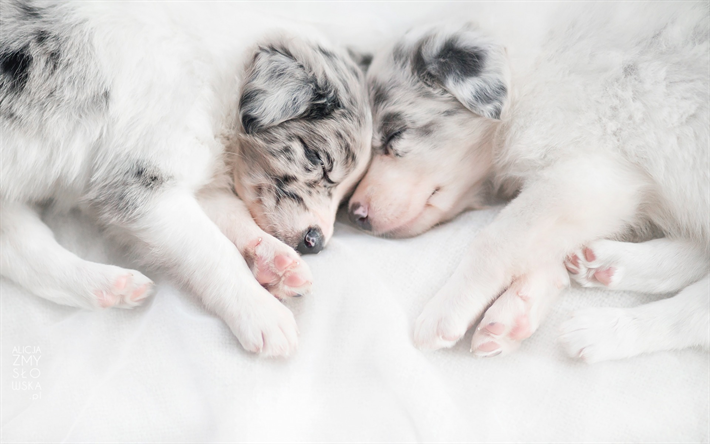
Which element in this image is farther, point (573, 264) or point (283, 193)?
point (283, 193)

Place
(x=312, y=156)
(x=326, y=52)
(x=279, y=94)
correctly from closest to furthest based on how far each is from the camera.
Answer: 1. (x=279, y=94)
2. (x=312, y=156)
3. (x=326, y=52)

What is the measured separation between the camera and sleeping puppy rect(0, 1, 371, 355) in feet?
5.30

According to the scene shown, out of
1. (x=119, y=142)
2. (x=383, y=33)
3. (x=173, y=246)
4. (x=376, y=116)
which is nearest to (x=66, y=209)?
(x=119, y=142)

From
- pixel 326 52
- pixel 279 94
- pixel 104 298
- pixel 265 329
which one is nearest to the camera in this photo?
pixel 265 329

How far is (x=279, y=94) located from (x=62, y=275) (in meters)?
0.87

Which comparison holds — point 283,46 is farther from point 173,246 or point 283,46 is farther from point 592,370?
point 592,370

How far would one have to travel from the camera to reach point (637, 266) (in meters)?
1.70

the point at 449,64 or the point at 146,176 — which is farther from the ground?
the point at 449,64

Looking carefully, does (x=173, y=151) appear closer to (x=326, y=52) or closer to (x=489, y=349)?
(x=326, y=52)

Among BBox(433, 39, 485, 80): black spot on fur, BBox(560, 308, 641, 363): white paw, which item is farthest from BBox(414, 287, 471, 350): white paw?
BBox(433, 39, 485, 80): black spot on fur

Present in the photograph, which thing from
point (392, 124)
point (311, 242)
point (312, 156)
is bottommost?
point (311, 242)

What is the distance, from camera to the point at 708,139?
1630 millimetres

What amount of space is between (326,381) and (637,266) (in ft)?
3.32

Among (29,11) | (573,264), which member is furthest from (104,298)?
(573,264)
